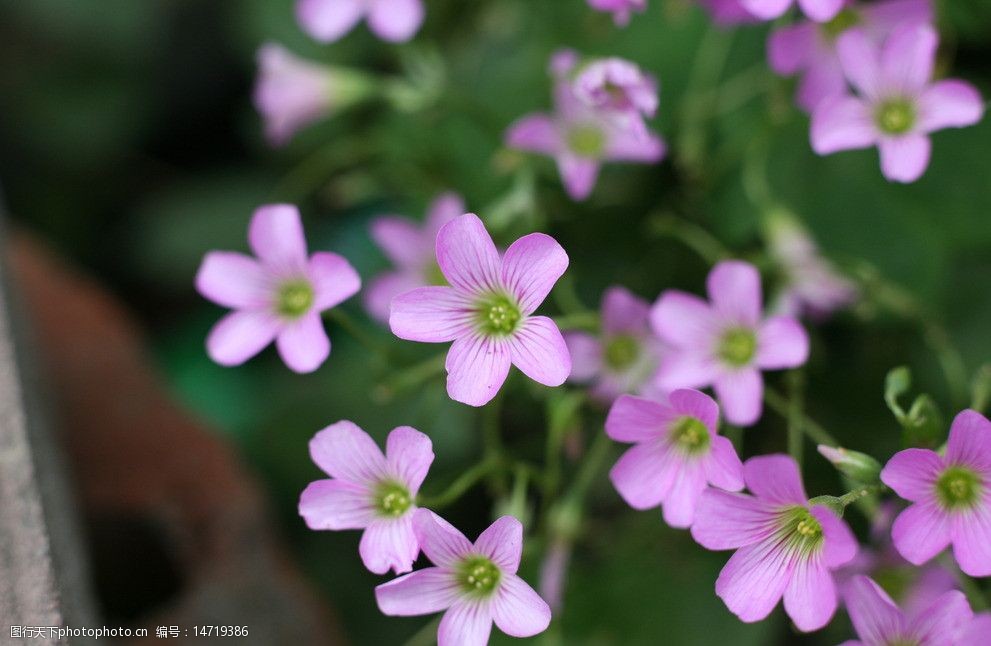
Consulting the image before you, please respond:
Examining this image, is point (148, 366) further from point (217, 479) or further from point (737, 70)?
point (737, 70)

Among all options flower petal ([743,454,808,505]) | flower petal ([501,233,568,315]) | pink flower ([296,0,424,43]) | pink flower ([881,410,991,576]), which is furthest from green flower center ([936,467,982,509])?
pink flower ([296,0,424,43])

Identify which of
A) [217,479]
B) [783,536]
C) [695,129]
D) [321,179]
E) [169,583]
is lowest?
[169,583]

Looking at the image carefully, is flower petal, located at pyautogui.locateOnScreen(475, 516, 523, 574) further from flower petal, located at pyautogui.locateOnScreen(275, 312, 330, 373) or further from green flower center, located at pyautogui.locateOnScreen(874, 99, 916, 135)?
green flower center, located at pyautogui.locateOnScreen(874, 99, 916, 135)

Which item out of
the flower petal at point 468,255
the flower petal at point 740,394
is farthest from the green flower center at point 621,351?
the flower petal at point 468,255

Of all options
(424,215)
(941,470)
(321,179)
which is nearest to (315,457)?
(941,470)

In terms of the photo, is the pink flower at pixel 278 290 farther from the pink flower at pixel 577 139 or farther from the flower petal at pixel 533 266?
the pink flower at pixel 577 139
